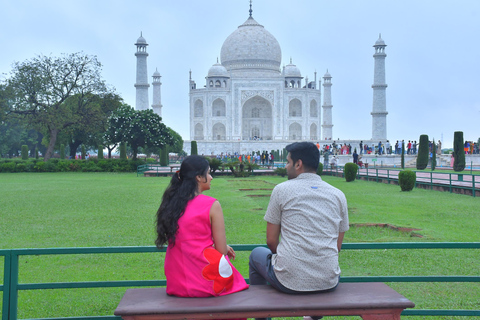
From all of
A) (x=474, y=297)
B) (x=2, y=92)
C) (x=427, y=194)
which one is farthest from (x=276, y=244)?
(x=2, y=92)

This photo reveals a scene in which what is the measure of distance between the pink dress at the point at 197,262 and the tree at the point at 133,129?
79.5 ft

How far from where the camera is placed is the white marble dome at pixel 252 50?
46344 mm

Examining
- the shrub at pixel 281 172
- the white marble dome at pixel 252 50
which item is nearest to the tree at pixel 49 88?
the shrub at pixel 281 172

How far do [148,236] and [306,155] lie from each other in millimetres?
4422

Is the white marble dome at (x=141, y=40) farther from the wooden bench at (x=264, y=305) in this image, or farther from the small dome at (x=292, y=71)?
the wooden bench at (x=264, y=305)

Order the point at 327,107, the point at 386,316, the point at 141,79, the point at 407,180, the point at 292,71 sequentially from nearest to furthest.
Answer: the point at 386,316 → the point at 407,180 → the point at 141,79 → the point at 292,71 → the point at 327,107

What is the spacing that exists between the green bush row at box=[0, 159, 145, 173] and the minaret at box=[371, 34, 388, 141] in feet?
70.0

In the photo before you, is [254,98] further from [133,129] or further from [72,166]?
[72,166]

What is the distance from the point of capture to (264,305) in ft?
8.71

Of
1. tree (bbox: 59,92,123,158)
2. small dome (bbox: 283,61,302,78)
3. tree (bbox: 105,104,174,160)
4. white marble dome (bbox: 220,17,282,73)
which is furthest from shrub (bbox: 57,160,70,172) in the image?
small dome (bbox: 283,61,302,78)

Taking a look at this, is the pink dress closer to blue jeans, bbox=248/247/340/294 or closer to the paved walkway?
blue jeans, bbox=248/247/340/294

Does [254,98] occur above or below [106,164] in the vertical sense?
above

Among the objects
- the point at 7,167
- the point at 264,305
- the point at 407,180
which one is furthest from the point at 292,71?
the point at 264,305

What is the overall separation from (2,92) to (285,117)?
24201 millimetres
